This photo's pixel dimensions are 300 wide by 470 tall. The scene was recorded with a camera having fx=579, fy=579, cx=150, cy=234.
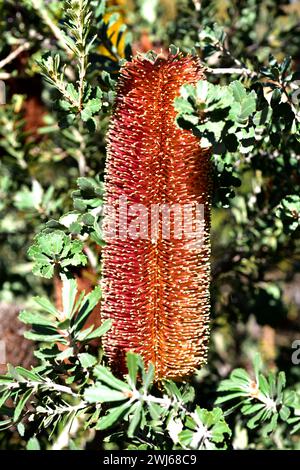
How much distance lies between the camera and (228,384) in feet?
2.52

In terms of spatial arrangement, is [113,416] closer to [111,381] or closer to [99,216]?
[111,381]

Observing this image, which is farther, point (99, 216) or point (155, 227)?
point (99, 216)

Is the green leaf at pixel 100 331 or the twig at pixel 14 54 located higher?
the twig at pixel 14 54

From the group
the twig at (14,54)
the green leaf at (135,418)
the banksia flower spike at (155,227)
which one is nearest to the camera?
the green leaf at (135,418)

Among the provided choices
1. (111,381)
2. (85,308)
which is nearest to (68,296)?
(85,308)

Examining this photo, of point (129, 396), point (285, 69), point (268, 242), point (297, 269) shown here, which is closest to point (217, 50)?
point (285, 69)

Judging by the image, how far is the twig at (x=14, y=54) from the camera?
42.0 inches

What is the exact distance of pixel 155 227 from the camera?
0.69m

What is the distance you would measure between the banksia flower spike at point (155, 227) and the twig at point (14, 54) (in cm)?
45

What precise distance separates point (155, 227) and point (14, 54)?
22.5 inches

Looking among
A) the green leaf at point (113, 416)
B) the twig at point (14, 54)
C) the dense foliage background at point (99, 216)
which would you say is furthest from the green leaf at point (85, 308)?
the twig at point (14, 54)

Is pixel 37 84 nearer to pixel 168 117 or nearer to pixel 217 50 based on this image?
pixel 217 50

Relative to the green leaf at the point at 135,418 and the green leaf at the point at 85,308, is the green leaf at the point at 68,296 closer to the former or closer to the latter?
the green leaf at the point at 85,308

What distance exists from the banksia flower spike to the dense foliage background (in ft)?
0.13
